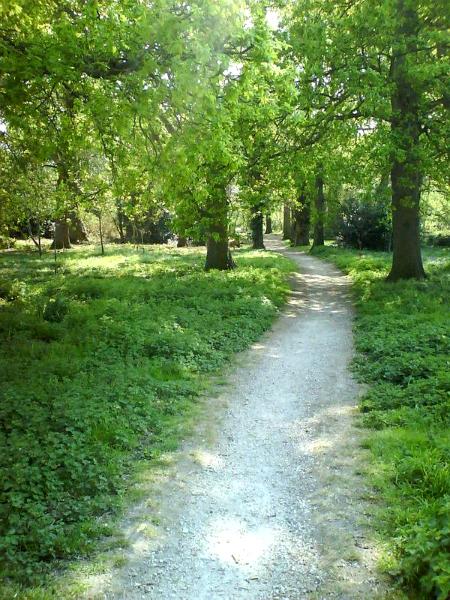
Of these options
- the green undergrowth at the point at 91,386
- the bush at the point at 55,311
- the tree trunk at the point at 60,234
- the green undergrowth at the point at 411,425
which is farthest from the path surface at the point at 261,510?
the tree trunk at the point at 60,234

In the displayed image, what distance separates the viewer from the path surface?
4.05m

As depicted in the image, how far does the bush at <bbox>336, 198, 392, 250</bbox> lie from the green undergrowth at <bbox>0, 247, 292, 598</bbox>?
14.2 m

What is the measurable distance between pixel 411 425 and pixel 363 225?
78.5 ft

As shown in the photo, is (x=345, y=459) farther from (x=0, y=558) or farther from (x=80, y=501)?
(x=0, y=558)

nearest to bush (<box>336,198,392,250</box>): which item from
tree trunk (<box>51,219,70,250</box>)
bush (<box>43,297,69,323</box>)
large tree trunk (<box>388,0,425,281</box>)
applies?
large tree trunk (<box>388,0,425,281</box>)

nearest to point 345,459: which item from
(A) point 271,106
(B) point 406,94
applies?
(A) point 271,106

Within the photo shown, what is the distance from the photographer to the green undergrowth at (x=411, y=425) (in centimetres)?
395

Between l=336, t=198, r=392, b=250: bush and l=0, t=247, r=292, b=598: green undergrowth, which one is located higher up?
l=336, t=198, r=392, b=250: bush

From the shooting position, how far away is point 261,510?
5066mm

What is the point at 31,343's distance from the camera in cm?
926

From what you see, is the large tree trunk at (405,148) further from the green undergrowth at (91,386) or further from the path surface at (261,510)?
the path surface at (261,510)

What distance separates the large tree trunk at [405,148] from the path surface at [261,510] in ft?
25.7

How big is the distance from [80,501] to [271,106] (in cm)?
673

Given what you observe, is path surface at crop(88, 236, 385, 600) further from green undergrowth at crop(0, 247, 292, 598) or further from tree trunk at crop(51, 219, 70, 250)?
tree trunk at crop(51, 219, 70, 250)
